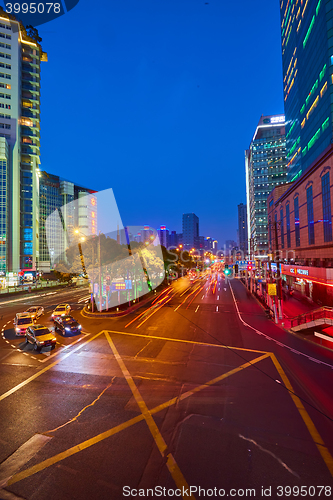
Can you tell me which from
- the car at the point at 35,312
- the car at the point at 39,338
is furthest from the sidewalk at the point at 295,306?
the car at the point at 35,312

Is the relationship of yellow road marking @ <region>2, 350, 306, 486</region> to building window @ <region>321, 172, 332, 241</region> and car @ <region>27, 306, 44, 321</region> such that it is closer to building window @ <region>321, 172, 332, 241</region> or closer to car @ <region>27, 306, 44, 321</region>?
car @ <region>27, 306, 44, 321</region>

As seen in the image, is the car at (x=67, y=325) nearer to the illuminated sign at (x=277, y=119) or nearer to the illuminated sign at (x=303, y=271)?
the illuminated sign at (x=303, y=271)

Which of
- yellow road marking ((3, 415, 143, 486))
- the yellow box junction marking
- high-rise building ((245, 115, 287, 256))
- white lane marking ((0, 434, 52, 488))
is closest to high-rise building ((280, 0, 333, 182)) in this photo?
the yellow box junction marking

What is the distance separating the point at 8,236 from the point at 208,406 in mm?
80468

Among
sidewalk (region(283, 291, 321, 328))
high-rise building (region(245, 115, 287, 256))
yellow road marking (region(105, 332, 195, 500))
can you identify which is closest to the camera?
yellow road marking (region(105, 332, 195, 500))

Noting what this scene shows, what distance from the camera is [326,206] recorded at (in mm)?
28078

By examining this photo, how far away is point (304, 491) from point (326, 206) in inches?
1117

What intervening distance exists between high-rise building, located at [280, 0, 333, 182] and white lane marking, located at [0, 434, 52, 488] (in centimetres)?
5013

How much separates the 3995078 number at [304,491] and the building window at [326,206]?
26.7 meters

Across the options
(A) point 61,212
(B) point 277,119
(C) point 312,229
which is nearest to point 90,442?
(C) point 312,229

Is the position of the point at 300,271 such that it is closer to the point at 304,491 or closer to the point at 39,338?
the point at 304,491

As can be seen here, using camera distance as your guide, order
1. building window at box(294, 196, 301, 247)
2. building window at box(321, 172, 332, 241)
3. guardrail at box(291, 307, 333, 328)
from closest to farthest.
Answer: guardrail at box(291, 307, 333, 328) → building window at box(321, 172, 332, 241) → building window at box(294, 196, 301, 247)

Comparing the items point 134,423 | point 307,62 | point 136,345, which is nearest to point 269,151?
point 307,62

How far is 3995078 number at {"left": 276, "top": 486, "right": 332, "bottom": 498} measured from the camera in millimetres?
6301
